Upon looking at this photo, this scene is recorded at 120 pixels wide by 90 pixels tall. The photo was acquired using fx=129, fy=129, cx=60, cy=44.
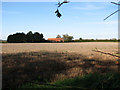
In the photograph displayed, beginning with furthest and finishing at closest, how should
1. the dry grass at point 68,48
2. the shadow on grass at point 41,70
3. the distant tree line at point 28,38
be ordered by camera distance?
the distant tree line at point 28,38, the dry grass at point 68,48, the shadow on grass at point 41,70

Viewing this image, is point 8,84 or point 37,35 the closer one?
point 8,84

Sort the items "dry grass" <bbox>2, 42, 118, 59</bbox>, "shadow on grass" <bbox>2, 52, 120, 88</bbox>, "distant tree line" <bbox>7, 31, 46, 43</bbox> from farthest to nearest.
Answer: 1. "distant tree line" <bbox>7, 31, 46, 43</bbox>
2. "dry grass" <bbox>2, 42, 118, 59</bbox>
3. "shadow on grass" <bbox>2, 52, 120, 88</bbox>

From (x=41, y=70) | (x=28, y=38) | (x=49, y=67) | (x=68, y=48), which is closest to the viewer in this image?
(x=41, y=70)

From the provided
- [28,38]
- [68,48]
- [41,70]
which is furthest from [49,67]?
[28,38]

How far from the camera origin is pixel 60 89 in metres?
1.94

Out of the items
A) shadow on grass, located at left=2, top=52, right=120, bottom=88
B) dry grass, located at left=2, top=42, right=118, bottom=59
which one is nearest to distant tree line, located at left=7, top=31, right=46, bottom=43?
dry grass, located at left=2, top=42, right=118, bottom=59

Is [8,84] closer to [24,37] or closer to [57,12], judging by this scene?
[57,12]

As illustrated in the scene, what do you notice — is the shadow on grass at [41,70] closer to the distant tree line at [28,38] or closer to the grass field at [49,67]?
the grass field at [49,67]

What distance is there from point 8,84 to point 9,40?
69354mm

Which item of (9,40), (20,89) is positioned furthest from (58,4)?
(9,40)

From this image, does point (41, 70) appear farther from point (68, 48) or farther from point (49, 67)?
point (68, 48)

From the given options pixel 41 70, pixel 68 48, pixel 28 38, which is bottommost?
pixel 41 70

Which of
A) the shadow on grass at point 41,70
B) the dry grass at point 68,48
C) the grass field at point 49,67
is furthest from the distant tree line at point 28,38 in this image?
the shadow on grass at point 41,70

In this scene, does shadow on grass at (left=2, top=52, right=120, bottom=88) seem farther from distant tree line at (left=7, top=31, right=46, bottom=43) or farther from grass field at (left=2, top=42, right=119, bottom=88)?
distant tree line at (left=7, top=31, right=46, bottom=43)
